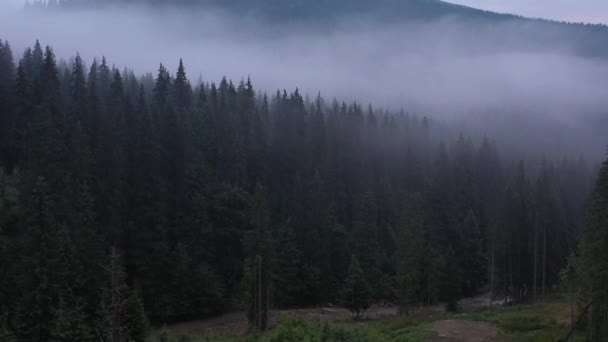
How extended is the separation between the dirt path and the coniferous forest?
305 inches

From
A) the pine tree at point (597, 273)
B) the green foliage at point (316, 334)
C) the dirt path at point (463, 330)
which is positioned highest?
the pine tree at point (597, 273)

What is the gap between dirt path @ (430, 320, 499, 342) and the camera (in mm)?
40562

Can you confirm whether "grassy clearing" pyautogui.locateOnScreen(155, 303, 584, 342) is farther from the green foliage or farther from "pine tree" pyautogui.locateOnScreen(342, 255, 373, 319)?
"pine tree" pyautogui.locateOnScreen(342, 255, 373, 319)

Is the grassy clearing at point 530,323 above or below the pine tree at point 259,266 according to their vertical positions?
below

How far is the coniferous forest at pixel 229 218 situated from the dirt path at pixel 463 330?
7.74 meters

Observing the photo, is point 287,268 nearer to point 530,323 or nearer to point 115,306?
point 530,323

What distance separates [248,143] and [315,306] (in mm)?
30350

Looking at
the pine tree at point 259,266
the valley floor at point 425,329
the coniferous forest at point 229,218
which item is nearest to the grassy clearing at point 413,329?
the valley floor at point 425,329

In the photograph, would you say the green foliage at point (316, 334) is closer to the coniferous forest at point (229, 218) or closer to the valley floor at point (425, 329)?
the valley floor at point (425, 329)

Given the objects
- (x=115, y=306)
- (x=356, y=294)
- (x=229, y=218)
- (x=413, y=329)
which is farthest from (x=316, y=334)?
(x=229, y=218)

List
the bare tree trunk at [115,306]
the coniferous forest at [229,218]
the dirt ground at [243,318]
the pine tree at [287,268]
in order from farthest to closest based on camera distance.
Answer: the pine tree at [287,268], the dirt ground at [243,318], the coniferous forest at [229,218], the bare tree trunk at [115,306]

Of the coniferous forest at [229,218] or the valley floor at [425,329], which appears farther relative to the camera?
the coniferous forest at [229,218]

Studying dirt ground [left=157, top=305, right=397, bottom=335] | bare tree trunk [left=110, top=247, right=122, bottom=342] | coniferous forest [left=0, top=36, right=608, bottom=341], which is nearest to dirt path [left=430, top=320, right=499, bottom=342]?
coniferous forest [left=0, top=36, right=608, bottom=341]

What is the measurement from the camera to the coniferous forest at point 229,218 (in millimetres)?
47250
